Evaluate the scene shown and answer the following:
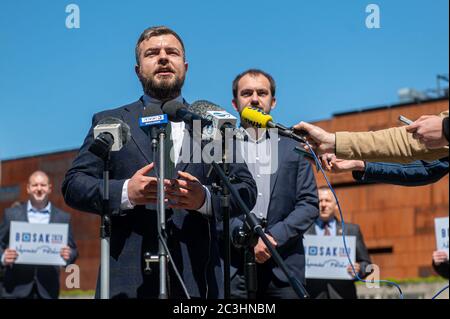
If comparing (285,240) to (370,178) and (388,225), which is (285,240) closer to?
(370,178)

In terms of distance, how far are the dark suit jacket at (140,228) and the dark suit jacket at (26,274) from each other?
20.4ft

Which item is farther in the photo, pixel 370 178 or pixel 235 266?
pixel 235 266

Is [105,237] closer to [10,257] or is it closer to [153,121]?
[153,121]

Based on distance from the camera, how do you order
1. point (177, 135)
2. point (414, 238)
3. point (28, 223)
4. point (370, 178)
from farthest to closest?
point (414, 238)
point (28, 223)
point (370, 178)
point (177, 135)

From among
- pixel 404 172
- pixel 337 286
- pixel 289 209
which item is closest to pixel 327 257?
pixel 337 286

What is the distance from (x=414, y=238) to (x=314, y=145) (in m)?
30.6

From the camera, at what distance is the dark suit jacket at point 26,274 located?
38.3 ft

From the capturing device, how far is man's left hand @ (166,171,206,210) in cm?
543

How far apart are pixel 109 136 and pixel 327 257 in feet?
18.4

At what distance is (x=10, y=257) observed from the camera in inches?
458

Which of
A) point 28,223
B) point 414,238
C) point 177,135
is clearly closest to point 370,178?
point 177,135

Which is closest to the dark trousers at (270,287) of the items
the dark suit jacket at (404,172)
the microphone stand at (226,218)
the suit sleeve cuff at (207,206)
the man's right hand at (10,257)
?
the dark suit jacket at (404,172)

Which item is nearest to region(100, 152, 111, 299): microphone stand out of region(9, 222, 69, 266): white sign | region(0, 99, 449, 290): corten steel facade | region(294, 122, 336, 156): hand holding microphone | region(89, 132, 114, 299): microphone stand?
region(89, 132, 114, 299): microphone stand

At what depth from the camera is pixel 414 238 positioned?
35188 mm
